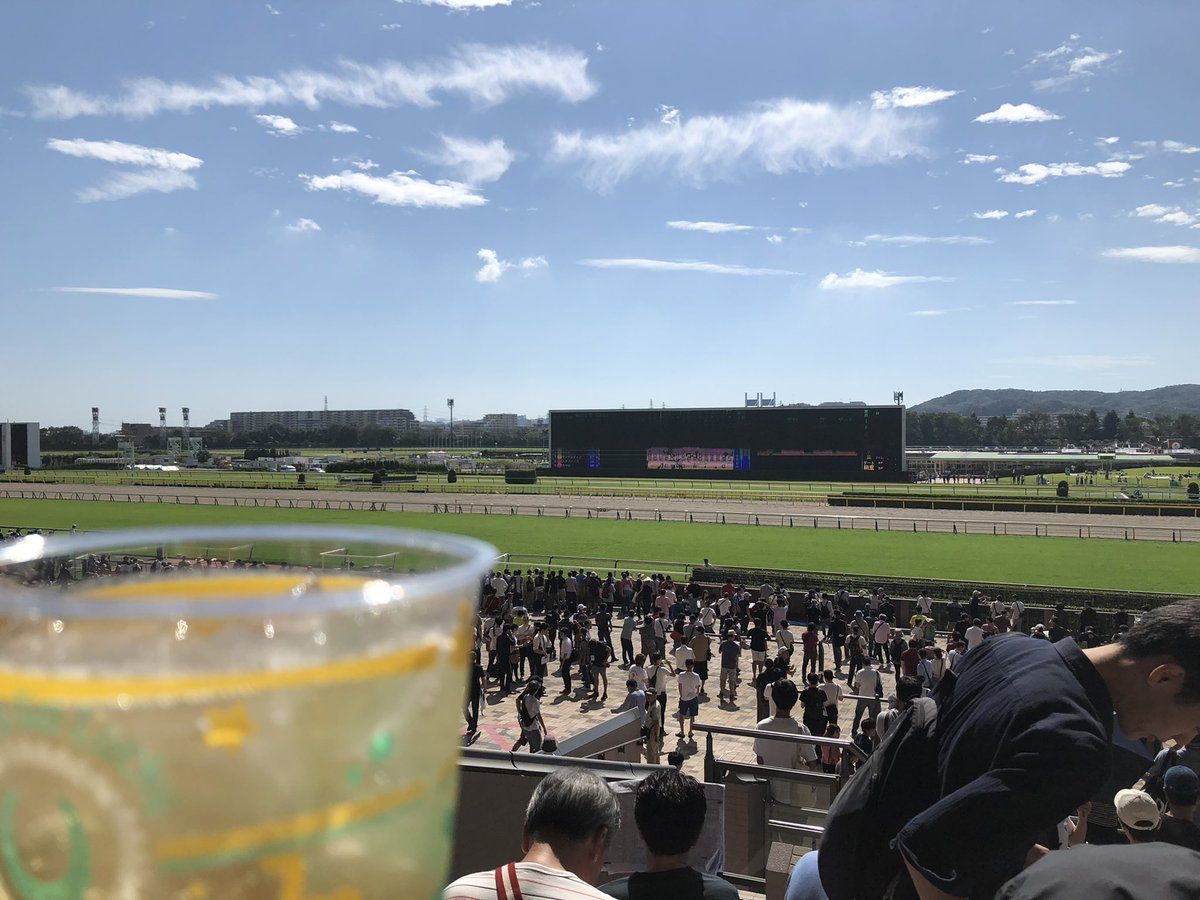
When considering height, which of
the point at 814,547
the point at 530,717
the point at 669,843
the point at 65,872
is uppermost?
the point at 65,872

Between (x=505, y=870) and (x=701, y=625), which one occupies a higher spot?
(x=505, y=870)

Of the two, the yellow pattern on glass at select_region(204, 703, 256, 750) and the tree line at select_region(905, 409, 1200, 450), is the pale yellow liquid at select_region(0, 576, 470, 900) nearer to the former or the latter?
the yellow pattern on glass at select_region(204, 703, 256, 750)

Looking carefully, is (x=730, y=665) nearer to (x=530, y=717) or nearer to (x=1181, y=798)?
(x=530, y=717)

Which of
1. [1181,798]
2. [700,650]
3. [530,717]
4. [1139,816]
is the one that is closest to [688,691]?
[700,650]

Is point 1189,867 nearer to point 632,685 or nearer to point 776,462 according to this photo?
point 632,685

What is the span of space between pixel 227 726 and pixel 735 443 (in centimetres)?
6917

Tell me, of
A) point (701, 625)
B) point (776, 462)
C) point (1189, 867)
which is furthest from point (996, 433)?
point (1189, 867)

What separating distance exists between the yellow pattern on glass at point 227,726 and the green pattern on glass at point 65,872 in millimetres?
121

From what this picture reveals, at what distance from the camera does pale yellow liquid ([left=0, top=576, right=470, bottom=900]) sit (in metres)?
0.58

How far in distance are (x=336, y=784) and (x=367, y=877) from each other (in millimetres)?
87

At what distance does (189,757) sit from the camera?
0.58 meters

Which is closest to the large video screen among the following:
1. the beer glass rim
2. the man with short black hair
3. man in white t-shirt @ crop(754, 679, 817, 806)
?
man in white t-shirt @ crop(754, 679, 817, 806)

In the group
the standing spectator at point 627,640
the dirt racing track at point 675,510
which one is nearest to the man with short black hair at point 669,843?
the standing spectator at point 627,640

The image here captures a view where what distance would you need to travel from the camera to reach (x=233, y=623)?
2.00 ft
